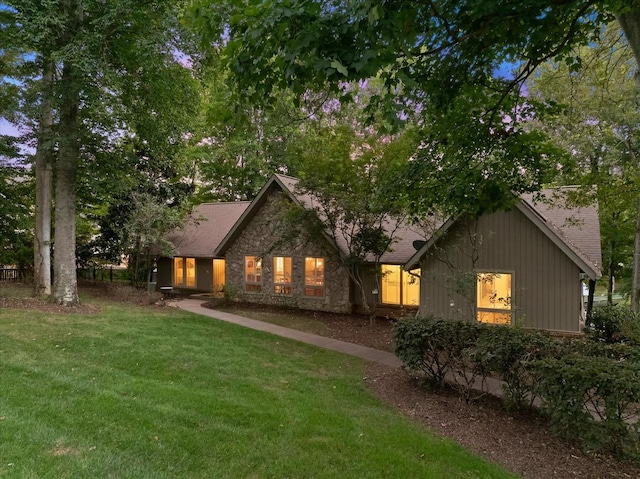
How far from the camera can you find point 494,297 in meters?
11.9

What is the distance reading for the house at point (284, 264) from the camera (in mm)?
14906

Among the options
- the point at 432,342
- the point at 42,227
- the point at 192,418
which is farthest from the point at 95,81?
the point at 432,342

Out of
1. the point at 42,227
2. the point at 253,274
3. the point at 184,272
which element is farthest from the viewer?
the point at 184,272

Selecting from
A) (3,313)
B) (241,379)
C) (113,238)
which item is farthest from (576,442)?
(113,238)

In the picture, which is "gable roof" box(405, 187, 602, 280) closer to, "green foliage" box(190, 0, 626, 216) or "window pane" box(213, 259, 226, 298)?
"green foliage" box(190, 0, 626, 216)

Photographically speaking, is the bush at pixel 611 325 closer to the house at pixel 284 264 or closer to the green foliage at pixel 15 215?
the house at pixel 284 264

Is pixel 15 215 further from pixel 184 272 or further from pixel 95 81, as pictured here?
pixel 95 81

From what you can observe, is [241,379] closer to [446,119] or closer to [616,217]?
[446,119]

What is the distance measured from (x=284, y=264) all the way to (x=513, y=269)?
8.72 metres

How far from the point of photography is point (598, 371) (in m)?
4.73

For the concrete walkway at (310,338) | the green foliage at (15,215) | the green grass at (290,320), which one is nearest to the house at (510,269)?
the concrete walkway at (310,338)

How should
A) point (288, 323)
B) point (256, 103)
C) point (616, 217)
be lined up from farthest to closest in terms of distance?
point (616, 217)
point (288, 323)
point (256, 103)

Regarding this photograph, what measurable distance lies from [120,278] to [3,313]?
589 inches

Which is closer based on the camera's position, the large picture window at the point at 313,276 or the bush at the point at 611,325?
the bush at the point at 611,325
